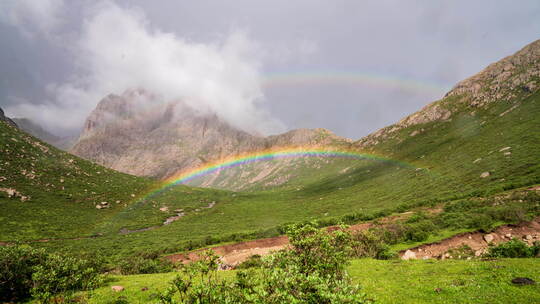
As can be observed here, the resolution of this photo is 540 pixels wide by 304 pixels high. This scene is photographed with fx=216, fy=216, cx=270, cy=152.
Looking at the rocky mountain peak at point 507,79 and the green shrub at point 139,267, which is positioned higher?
the rocky mountain peak at point 507,79

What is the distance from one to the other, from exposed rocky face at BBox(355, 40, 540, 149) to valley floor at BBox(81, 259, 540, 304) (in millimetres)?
143769

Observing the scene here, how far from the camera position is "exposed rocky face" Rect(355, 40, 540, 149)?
391ft

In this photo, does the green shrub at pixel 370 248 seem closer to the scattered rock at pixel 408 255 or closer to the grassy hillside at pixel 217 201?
the scattered rock at pixel 408 255

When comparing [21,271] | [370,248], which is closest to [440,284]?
[370,248]

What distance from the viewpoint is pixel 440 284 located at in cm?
1523

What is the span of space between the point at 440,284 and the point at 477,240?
22701 millimetres

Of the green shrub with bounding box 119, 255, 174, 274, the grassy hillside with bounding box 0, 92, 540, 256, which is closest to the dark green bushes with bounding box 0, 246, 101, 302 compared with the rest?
the green shrub with bounding box 119, 255, 174, 274

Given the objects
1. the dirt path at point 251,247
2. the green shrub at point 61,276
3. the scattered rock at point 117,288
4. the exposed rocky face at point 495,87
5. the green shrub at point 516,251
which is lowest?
the dirt path at point 251,247

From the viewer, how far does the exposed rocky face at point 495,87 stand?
119 metres

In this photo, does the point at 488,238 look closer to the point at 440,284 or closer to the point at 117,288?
the point at 440,284

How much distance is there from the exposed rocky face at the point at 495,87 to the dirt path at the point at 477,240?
12401 cm

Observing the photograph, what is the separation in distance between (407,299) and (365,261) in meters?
13.8

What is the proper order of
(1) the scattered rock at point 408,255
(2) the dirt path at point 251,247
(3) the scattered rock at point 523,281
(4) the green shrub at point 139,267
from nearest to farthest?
1. (3) the scattered rock at point 523,281
2. (1) the scattered rock at point 408,255
3. (4) the green shrub at point 139,267
4. (2) the dirt path at point 251,247

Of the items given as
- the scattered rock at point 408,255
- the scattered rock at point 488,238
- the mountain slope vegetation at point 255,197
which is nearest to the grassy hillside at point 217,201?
the mountain slope vegetation at point 255,197
